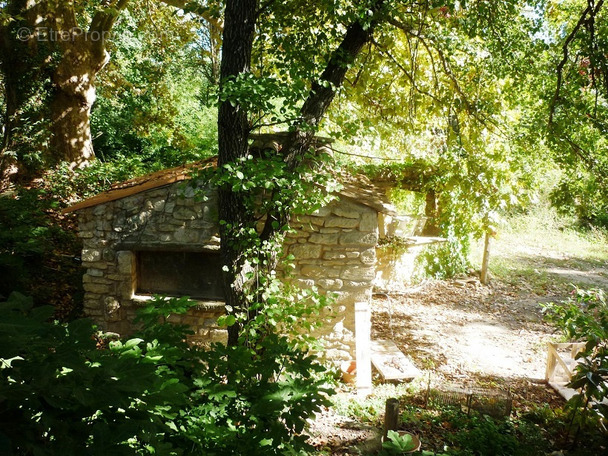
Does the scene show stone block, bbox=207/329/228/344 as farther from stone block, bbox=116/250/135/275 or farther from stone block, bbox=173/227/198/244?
stone block, bbox=116/250/135/275

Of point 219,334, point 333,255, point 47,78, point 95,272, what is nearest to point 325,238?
point 333,255

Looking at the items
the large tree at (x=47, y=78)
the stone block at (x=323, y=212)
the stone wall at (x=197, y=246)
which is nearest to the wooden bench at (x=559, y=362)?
the stone wall at (x=197, y=246)

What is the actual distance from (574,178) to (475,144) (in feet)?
5.17

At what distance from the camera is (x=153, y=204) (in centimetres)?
561

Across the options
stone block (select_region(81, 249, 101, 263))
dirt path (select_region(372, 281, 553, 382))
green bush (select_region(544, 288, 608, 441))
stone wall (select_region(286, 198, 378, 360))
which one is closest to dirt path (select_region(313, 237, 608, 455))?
dirt path (select_region(372, 281, 553, 382))

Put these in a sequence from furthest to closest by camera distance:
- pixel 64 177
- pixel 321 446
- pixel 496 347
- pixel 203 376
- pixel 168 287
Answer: pixel 64 177 → pixel 496 347 → pixel 168 287 → pixel 321 446 → pixel 203 376

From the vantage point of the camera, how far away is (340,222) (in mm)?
5523

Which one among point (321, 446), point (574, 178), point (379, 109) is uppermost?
point (379, 109)

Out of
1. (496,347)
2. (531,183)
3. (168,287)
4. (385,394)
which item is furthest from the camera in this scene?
(531,183)

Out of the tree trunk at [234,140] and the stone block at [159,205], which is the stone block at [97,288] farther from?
the tree trunk at [234,140]

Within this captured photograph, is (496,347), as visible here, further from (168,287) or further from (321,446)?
(168,287)

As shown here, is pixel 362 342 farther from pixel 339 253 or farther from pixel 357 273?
pixel 339 253

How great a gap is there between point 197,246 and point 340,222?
6.31 feet

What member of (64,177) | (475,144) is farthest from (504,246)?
(64,177)
